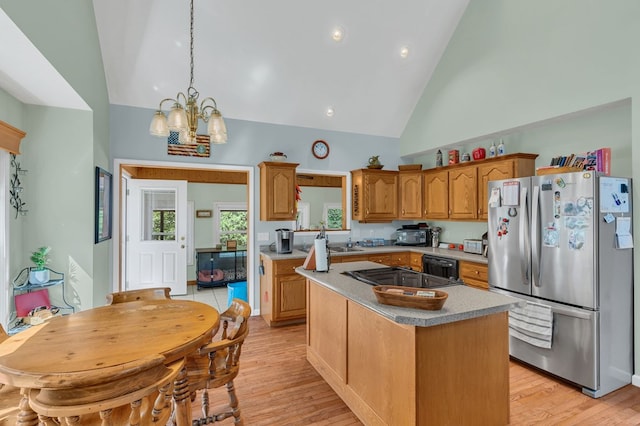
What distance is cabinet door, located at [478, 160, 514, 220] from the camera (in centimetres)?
365

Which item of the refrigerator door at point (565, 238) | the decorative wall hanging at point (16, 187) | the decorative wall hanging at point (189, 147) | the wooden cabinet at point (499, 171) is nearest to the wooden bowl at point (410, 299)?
the refrigerator door at point (565, 238)

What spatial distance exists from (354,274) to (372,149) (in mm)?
3159

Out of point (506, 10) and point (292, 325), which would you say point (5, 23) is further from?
point (506, 10)

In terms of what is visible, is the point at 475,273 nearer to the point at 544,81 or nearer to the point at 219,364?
the point at 544,81

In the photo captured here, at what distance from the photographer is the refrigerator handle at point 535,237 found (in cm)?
282

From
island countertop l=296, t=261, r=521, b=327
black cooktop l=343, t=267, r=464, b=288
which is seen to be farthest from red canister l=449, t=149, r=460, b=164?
island countertop l=296, t=261, r=521, b=327

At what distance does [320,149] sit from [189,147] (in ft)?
6.06

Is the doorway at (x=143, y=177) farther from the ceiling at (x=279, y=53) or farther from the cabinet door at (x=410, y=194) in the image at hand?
the cabinet door at (x=410, y=194)

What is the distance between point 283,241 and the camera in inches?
168

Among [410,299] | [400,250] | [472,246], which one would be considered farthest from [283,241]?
[410,299]

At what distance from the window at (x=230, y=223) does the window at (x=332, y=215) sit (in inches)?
74.6

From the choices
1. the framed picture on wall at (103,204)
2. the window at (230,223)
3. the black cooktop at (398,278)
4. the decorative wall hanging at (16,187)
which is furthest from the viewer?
the window at (230,223)

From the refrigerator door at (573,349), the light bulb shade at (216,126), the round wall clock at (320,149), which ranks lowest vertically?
the refrigerator door at (573,349)

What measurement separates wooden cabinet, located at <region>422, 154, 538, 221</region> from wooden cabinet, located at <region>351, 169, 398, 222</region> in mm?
485
